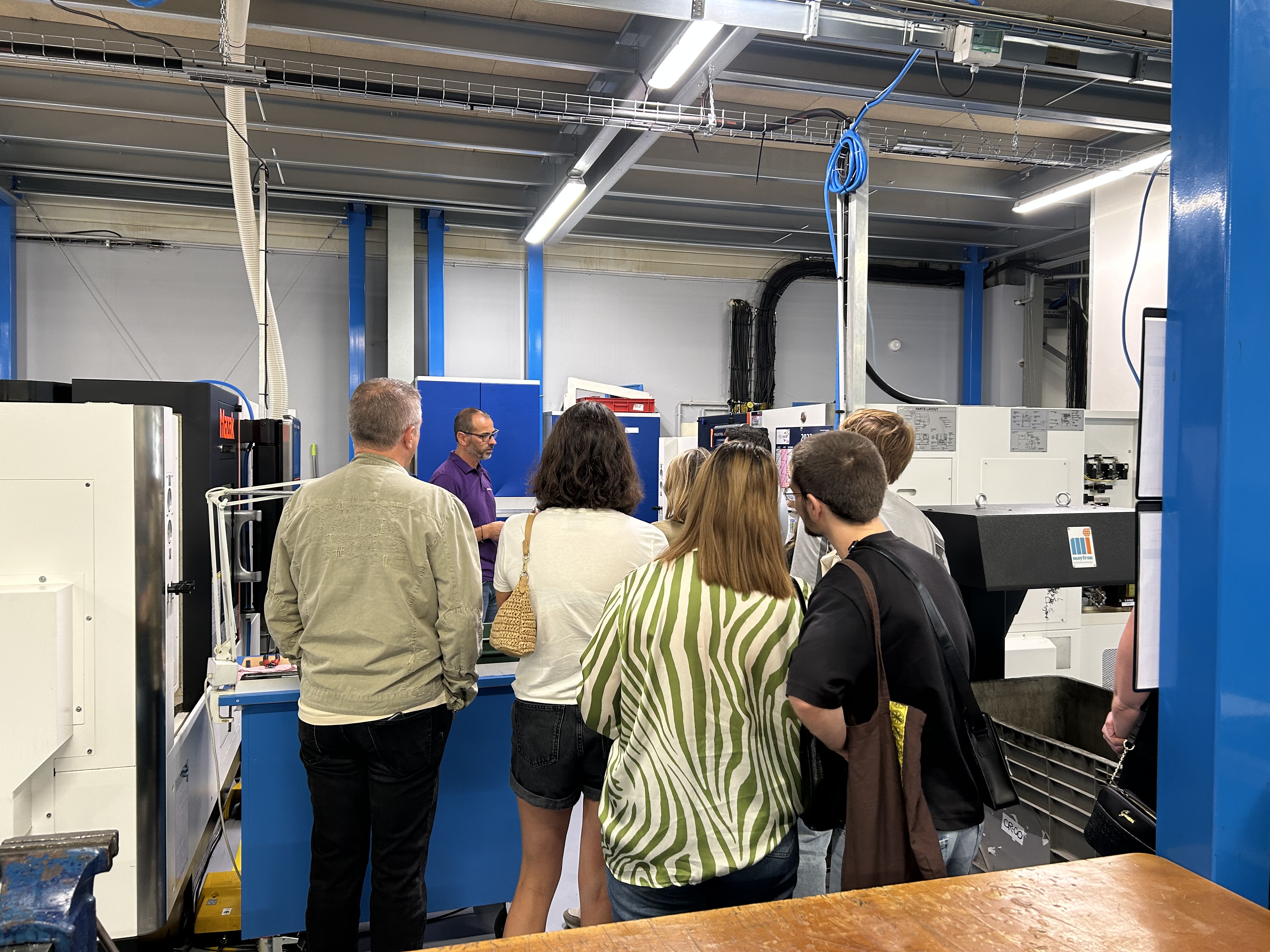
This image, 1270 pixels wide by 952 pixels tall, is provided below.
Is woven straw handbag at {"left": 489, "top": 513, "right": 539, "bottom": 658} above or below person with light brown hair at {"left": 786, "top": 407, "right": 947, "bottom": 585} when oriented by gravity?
below

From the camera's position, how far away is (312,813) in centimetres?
239

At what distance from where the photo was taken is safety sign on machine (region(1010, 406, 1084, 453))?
4.05 metres

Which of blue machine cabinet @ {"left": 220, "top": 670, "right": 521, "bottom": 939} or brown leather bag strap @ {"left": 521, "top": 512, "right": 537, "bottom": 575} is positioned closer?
brown leather bag strap @ {"left": 521, "top": 512, "right": 537, "bottom": 575}

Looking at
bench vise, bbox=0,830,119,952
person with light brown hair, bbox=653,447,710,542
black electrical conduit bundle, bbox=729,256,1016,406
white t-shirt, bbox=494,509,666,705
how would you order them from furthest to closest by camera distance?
black electrical conduit bundle, bbox=729,256,1016,406, person with light brown hair, bbox=653,447,710,542, white t-shirt, bbox=494,509,666,705, bench vise, bbox=0,830,119,952

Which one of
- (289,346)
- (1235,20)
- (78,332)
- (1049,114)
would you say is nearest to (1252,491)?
(1235,20)

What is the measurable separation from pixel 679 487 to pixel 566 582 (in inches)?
34.2

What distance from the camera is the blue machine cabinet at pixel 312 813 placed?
7.73 feet

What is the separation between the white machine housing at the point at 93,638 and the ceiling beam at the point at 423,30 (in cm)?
215

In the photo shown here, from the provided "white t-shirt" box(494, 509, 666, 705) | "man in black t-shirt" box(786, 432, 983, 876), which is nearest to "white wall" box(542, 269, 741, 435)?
"white t-shirt" box(494, 509, 666, 705)

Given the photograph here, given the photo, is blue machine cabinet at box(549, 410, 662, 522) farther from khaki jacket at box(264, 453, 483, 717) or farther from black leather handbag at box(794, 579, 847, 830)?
black leather handbag at box(794, 579, 847, 830)

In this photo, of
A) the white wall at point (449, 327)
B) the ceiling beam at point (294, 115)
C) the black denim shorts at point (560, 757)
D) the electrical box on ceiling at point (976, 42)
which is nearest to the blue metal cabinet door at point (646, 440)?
the white wall at point (449, 327)

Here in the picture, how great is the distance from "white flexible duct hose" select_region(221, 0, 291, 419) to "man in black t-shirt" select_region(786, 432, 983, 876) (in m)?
2.61

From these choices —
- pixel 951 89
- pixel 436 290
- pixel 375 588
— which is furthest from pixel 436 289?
pixel 375 588

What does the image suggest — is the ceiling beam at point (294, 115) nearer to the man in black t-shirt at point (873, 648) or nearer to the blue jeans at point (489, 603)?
the blue jeans at point (489, 603)
